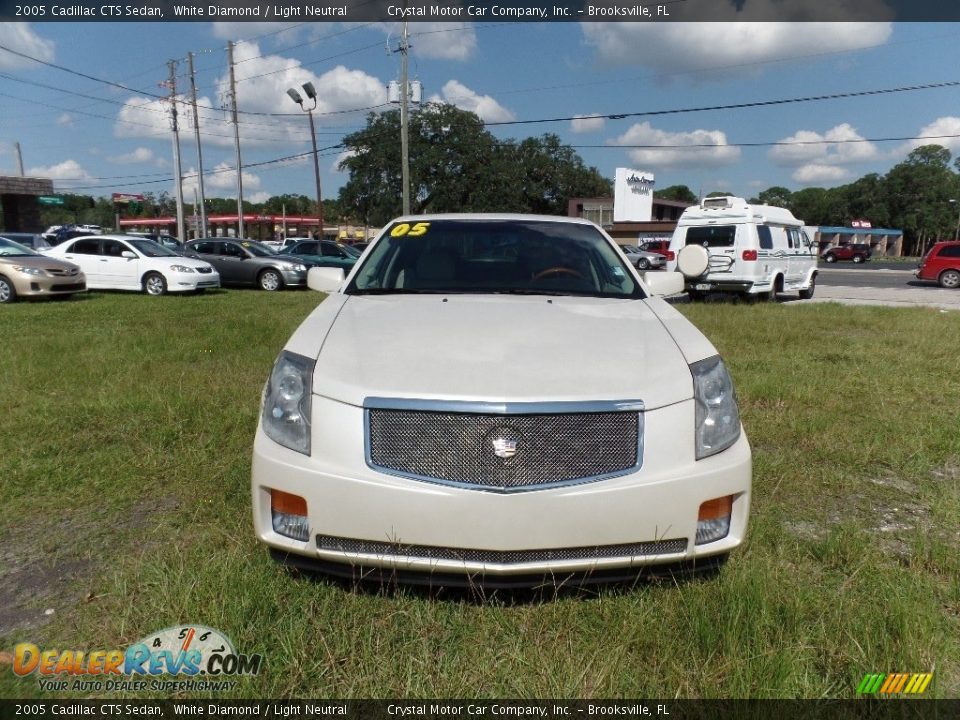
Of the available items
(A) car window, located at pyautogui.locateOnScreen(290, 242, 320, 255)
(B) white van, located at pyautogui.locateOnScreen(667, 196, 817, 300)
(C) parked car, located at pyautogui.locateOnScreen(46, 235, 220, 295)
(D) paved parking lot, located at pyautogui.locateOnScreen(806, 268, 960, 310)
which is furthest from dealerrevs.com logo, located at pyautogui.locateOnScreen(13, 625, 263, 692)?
(A) car window, located at pyautogui.locateOnScreen(290, 242, 320, 255)

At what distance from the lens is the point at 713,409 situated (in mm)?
2135

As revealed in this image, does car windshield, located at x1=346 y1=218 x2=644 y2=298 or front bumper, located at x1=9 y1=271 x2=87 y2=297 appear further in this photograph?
front bumper, located at x1=9 y1=271 x2=87 y2=297

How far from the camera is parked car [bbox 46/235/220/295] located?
13.8 m

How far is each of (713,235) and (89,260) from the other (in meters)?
14.6

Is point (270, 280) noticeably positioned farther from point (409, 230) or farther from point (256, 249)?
point (409, 230)

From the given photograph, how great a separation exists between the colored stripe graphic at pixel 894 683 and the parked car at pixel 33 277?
14.2m

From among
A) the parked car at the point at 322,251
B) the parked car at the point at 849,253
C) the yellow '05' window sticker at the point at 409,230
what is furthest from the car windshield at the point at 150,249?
the parked car at the point at 849,253

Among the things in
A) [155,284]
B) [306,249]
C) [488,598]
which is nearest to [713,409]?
[488,598]

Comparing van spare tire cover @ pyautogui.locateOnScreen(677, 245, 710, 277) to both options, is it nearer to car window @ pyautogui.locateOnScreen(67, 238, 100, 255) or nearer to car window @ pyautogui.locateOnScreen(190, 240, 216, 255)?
car window @ pyautogui.locateOnScreen(67, 238, 100, 255)

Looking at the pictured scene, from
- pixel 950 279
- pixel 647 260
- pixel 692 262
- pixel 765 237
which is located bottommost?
pixel 950 279

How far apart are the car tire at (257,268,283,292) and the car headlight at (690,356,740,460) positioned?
15436mm

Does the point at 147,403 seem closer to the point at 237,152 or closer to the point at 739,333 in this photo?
the point at 739,333

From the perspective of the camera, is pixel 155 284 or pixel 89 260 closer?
pixel 155 284

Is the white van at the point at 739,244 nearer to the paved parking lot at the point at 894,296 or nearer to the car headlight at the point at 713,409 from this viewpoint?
the paved parking lot at the point at 894,296
